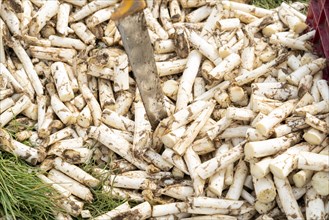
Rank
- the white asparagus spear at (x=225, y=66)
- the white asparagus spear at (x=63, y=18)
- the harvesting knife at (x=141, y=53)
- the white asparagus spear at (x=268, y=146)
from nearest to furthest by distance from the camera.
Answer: the harvesting knife at (x=141, y=53) < the white asparagus spear at (x=268, y=146) < the white asparagus spear at (x=225, y=66) < the white asparagus spear at (x=63, y=18)

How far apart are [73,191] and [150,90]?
0.86m

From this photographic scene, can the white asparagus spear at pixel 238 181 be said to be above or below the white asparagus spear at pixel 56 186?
below

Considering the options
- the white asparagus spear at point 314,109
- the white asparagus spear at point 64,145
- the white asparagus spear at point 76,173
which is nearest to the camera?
the white asparagus spear at point 314,109

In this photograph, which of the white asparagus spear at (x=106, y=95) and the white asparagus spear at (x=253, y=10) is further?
the white asparagus spear at (x=253, y=10)

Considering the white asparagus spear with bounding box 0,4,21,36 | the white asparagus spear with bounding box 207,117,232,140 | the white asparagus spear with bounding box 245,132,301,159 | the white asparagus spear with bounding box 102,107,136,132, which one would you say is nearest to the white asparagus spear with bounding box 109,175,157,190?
the white asparagus spear with bounding box 102,107,136,132

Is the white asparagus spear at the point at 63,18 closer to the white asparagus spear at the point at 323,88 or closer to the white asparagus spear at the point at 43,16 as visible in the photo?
the white asparagus spear at the point at 43,16

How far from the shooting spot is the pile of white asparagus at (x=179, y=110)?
4.02m

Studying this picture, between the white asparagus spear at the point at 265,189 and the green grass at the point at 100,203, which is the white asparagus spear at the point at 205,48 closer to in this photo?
the white asparagus spear at the point at 265,189

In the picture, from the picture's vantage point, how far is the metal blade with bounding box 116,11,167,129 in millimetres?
3828

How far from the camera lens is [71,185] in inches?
170

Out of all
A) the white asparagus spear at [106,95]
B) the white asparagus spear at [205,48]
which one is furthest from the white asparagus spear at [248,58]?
the white asparagus spear at [106,95]

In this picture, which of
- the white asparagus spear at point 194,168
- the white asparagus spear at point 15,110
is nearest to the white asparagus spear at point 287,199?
the white asparagus spear at point 194,168

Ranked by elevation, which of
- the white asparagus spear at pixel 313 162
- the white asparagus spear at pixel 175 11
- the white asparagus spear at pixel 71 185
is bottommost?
the white asparagus spear at pixel 71 185

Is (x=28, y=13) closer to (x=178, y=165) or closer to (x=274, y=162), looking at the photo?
(x=178, y=165)
